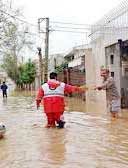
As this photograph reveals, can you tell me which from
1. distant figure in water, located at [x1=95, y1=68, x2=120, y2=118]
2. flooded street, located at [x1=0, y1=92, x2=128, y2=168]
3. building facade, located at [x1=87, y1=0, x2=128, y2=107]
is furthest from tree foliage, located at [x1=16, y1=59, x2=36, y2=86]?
flooded street, located at [x1=0, y1=92, x2=128, y2=168]

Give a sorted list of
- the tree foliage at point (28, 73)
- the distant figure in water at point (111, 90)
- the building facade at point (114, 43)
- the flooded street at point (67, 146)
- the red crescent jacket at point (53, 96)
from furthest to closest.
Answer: the tree foliage at point (28, 73) → the building facade at point (114, 43) → the distant figure in water at point (111, 90) → the red crescent jacket at point (53, 96) → the flooded street at point (67, 146)

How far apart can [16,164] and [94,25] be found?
2268cm

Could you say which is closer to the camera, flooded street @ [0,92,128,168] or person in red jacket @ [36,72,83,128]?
flooded street @ [0,92,128,168]

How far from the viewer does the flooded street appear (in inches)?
367

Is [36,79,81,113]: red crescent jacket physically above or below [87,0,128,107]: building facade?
below

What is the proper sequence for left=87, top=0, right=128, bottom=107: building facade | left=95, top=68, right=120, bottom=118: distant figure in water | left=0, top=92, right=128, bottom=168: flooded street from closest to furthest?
left=0, top=92, right=128, bottom=168: flooded street < left=95, top=68, right=120, bottom=118: distant figure in water < left=87, top=0, right=128, bottom=107: building facade

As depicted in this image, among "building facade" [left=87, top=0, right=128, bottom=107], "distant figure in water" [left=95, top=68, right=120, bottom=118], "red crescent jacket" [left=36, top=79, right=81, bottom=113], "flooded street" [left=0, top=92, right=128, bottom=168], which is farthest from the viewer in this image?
"building facade" [left=87, top=0, right=128, bottom=107]

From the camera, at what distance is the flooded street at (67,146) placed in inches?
367

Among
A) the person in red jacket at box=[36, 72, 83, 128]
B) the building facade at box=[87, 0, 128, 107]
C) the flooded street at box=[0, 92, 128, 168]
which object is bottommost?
the flooded street at box=[0, 92, 128, 168]

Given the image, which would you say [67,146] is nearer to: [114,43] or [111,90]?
[111,90]

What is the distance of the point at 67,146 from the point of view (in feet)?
36.6

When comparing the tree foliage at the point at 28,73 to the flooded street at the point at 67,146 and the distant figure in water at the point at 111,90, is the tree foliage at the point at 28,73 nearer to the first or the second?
the distant figure in water at the point at 111,90

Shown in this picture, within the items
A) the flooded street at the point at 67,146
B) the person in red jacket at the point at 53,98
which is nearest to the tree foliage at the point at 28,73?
the flooded street at the point at 67,146

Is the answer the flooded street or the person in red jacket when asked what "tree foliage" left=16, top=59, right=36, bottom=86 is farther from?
the person in red jacket
